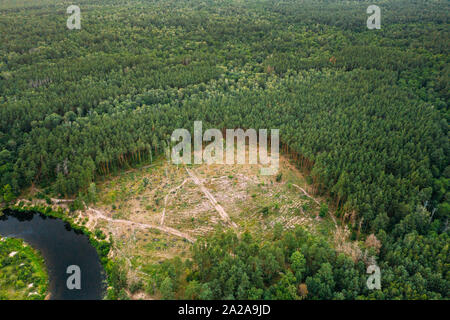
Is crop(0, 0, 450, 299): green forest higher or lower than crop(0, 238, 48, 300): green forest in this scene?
higher

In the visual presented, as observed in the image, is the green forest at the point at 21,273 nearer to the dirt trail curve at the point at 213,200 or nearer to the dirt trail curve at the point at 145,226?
the dirt trail curve at the point at 145,226

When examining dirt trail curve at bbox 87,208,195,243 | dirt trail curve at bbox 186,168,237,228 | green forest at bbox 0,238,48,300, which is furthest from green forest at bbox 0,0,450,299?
green forest at bbox 0,238,48,300

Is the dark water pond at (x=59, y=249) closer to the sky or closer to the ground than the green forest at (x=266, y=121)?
closer to the ground

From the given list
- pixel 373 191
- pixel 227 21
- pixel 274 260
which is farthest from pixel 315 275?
pixel 227 21

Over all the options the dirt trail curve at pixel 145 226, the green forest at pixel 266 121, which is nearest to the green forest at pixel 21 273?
the green forest at pixel 266 121

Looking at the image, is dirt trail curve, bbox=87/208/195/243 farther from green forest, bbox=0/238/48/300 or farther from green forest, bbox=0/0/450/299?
green forest, bbox=0/238/48/300

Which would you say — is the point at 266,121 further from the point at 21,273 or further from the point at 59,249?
the point at 21,273

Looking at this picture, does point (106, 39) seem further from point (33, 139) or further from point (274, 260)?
point (274, 260)
